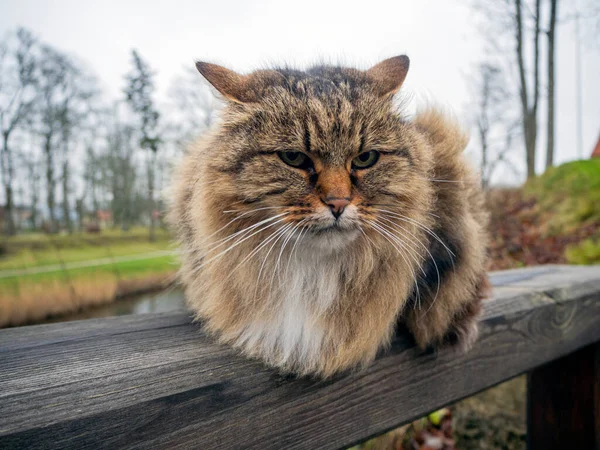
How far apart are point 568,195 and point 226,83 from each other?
811 centimetres

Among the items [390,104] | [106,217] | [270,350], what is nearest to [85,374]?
[270,350]

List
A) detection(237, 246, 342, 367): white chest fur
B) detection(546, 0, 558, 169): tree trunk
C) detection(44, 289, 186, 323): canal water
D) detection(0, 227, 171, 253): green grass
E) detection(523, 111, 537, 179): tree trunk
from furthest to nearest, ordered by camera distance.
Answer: detection(523, 111, 537, 179): tree trunk, detection(546, 0, 558, 169): tree trunk, detection(44, 289, 186, 323): canal water, detection(0, 227, 171, 253): green grass, detection(237, 246, 342, 367): white chest fur

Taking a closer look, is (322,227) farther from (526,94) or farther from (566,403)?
(526,94)

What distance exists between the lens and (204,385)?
2.99ft

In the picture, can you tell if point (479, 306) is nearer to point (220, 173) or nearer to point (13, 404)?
point (220, 173)

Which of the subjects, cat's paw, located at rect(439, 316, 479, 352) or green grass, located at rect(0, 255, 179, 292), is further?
green grass, located at rect(0, 255, 179, 292)

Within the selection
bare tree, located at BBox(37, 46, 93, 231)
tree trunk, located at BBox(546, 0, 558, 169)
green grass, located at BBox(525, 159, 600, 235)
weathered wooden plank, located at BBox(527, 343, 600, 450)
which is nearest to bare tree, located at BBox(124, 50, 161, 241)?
bare tree, located at BBox(37, 46, 93, 231)

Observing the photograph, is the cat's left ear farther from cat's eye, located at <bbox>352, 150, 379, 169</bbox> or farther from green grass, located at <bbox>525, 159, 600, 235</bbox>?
green grass, located at <bbox>525, 159, 600, 235</bbox>

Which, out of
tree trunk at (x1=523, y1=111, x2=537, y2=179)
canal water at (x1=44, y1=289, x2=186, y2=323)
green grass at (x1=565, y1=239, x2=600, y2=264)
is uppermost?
tree trunk at (x1=523, y1=111, x2=537, y2=179)

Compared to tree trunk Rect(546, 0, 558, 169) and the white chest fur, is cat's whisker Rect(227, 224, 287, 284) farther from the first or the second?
tree trunk Rect(546, 0, 558, 169)

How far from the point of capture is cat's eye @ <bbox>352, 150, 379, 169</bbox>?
4.07ft

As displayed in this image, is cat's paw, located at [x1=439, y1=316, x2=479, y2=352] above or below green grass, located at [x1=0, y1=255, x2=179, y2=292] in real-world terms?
above

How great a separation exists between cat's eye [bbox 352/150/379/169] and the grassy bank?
1.02 m

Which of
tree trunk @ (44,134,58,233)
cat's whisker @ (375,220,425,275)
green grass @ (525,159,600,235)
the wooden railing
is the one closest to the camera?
the wooden railing
